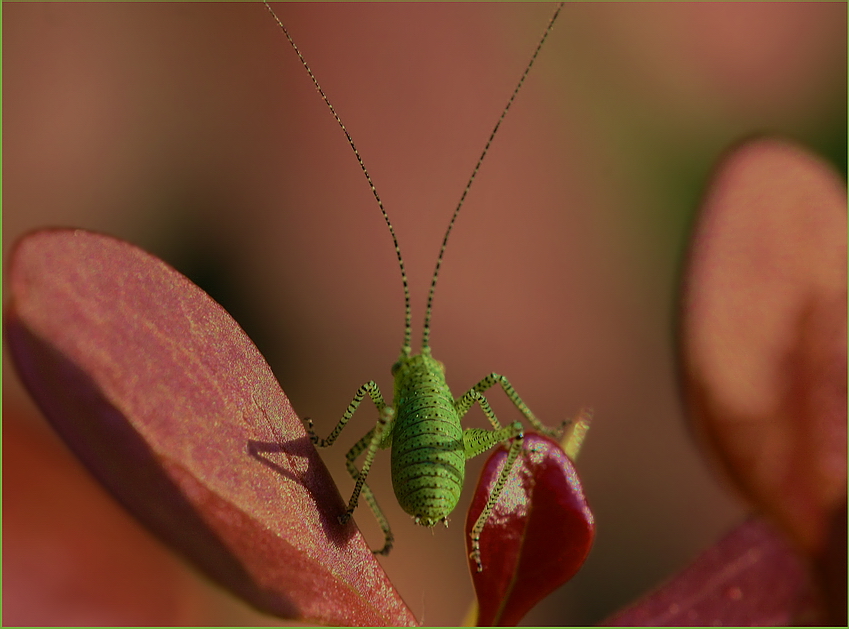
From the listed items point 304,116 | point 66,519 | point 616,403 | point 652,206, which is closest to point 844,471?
point 66,519

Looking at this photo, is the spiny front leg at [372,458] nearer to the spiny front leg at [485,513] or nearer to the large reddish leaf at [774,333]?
the spiny front leg at [485,513]

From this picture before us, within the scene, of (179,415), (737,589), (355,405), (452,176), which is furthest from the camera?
(452,176)

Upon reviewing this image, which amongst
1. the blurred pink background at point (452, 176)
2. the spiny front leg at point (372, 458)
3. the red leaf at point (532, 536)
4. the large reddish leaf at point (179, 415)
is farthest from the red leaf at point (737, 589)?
the blurred pink background at point (452, 176)

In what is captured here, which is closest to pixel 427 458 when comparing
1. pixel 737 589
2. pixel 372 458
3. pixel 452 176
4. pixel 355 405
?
pixel 372 458

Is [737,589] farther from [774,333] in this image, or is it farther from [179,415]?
[179,415]

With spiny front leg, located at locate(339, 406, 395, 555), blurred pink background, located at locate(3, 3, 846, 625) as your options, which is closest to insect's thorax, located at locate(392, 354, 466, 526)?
spiny front leg, located at locate(339, 406, 395, 555)

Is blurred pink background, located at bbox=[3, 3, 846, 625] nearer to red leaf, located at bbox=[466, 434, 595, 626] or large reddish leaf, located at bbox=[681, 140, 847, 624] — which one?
large reddish leaf, located at bbox=[681, 140, 847, 624]

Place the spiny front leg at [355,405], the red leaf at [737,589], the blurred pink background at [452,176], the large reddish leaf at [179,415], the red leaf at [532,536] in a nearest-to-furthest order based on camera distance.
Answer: the large reddish leaf at [179,415] < the red leaf at [532,536] < the red leaf at [737,589] < the spiny front leg at [355,405] < the blurred pink background at [452,176]
